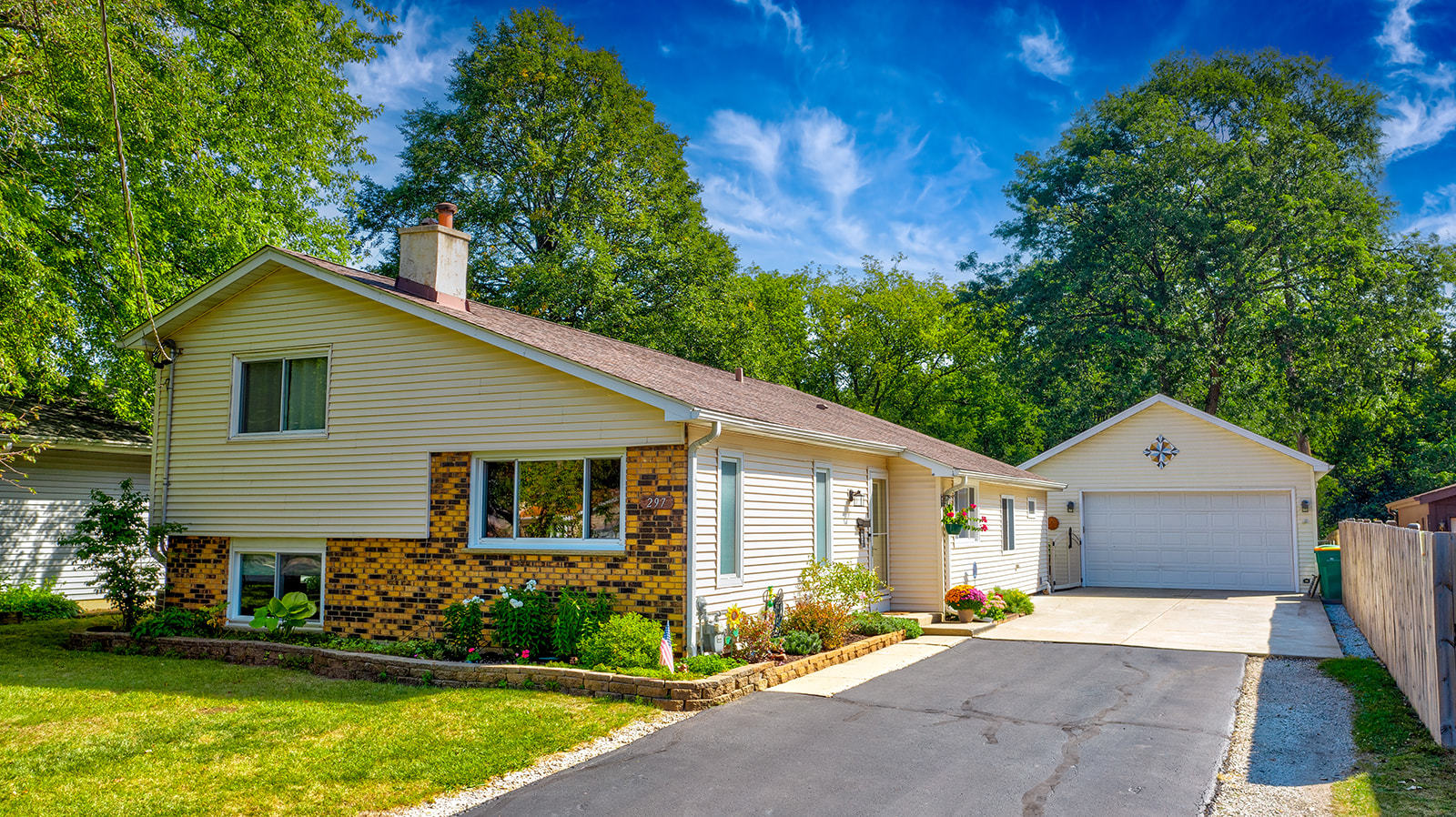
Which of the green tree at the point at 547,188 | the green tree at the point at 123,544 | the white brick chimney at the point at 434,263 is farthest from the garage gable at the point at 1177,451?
the green tree at the point at 123,544

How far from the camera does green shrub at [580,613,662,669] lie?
9.54 m

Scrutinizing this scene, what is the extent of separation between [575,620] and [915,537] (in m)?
7.65

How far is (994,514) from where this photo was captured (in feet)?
62.7

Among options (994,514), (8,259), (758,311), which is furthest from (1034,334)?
(8,259)

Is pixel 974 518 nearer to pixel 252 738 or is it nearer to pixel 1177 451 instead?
pixel 1177 451

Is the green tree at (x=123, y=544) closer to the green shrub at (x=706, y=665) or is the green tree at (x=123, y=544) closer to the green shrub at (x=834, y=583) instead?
the green shrub at (x=706, y=665)

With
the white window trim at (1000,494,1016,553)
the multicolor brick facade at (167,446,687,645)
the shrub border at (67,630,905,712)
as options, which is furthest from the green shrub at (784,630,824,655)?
the white window trim at (1000,494,1016,553)

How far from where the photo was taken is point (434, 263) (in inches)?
503

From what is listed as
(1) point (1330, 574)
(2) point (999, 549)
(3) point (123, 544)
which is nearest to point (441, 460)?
(3) point (123, 544)

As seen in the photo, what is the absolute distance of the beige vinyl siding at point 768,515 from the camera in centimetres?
1059

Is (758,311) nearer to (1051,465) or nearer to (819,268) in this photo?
(819,268)

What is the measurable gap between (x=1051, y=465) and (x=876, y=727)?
58.0 ft

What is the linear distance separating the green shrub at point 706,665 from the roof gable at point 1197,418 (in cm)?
1595

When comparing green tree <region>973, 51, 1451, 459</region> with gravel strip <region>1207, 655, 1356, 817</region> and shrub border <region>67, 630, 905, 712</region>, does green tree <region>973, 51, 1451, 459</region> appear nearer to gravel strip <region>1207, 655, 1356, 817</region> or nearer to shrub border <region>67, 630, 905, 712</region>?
gravel strip <region>1207, 655, 1356, 817</region>
